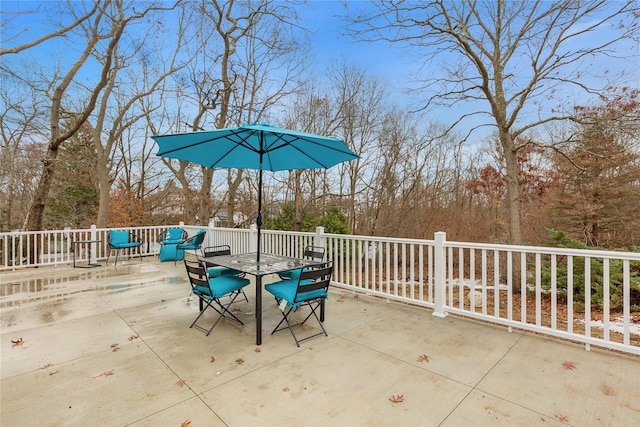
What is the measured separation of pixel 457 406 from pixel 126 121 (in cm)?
1440

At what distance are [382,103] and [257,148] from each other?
7.45 metres

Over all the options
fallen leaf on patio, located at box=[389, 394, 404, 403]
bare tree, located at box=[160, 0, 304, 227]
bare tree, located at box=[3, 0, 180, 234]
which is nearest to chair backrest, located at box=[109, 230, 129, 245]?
bare tree, located at box=[3, 0, 180, 234]

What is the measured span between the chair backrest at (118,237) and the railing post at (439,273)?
7363 mm

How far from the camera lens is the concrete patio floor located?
6.45 feet

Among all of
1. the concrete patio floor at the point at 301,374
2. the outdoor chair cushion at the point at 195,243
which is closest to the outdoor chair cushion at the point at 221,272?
the concrete patio floor at the point at 301,374

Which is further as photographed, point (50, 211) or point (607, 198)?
point (50, 211)

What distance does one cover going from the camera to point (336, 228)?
351 inches

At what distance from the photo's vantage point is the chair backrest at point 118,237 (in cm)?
730

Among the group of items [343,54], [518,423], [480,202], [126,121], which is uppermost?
[343,54]

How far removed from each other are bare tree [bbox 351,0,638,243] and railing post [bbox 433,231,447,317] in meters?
4.45

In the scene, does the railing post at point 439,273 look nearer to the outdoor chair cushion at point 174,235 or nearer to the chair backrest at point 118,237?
the outdoor chair cushion at point 174,235

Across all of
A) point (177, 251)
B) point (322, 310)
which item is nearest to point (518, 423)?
point (322, 310)

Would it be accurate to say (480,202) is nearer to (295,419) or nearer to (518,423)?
(518,423)

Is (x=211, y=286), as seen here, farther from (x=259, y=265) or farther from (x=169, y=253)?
(x=169, y=253)
